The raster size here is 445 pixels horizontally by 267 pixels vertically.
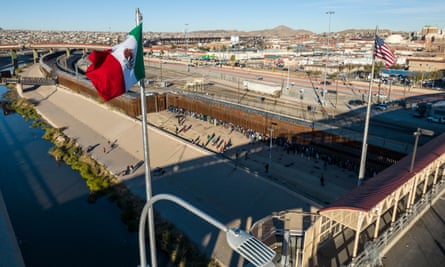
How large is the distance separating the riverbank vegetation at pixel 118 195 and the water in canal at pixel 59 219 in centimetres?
63

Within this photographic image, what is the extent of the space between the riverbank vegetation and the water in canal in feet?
2.06

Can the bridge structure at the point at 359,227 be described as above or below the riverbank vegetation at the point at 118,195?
above

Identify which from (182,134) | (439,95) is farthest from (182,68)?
(439,95)

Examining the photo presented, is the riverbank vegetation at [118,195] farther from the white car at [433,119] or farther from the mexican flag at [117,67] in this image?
the white car at [433,119]

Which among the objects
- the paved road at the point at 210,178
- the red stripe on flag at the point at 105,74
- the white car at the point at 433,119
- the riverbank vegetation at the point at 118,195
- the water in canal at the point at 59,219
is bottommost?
the water in canal at the point at 59,219

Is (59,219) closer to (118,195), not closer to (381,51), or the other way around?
(118,195)

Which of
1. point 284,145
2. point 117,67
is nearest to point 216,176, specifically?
point 284,145

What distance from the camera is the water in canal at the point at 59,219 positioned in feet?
59.9

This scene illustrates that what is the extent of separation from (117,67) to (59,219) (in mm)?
18985

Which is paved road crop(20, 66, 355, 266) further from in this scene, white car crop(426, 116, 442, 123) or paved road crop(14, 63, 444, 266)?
white car crop(426, 116, 442, 123)

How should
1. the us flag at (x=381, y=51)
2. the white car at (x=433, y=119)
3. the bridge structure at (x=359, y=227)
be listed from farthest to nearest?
the white car at (x=433, y=119) → the us flag at (x=381, y=51) → the bridge structure at (x=359, y=227)

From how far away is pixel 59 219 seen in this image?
21.5 meters

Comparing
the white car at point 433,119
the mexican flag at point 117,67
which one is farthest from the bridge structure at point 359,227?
the white car at point 433,119

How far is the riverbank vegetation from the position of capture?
1611 centimetres
